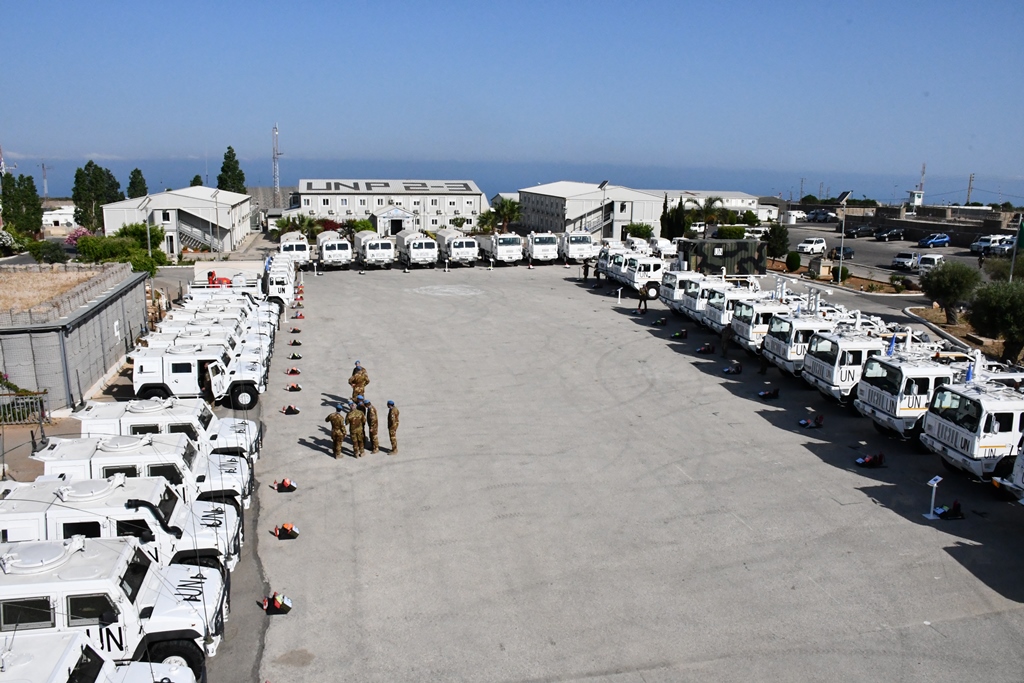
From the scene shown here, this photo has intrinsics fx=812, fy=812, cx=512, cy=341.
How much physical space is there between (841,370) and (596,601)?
35.0ft

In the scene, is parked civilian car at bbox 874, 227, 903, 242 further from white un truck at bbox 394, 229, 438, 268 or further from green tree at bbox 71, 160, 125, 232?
green tree at bbox 71, 160, 125, 232

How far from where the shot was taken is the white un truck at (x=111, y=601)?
8.42 meters

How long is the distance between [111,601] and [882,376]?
594 inches

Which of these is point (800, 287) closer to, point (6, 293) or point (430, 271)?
point (430, 271)

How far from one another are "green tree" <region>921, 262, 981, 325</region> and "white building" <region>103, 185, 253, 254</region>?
4336 cm

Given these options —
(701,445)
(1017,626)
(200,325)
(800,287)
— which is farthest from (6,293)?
(800,287)

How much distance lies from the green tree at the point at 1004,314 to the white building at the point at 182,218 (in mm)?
46173

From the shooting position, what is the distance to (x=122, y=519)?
33.4 ft

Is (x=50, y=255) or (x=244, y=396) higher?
(x=244, y=396)

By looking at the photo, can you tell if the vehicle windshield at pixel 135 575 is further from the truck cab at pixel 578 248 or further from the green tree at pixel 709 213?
the green tree at pixel 709 213

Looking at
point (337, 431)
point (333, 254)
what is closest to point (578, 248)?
point (333, 254)

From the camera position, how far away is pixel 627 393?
20.8 m

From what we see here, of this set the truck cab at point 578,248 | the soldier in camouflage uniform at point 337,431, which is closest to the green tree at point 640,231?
the truck cab at point 578,248

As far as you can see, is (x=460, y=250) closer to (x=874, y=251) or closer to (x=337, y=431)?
(x=337, y=431)
